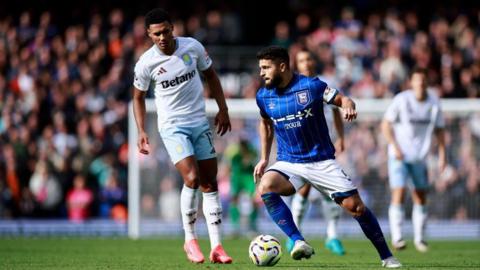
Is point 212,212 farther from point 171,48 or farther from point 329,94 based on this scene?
point 329,94

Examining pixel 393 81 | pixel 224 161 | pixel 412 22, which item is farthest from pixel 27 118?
Answer: pixel 412 22

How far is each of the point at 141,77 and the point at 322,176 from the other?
2240mm

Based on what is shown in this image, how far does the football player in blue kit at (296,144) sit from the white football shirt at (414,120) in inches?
175

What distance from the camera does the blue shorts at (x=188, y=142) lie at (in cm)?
1083

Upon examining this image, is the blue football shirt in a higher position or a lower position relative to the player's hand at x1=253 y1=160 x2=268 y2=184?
higher

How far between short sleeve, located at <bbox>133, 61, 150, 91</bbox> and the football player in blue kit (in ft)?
4.35

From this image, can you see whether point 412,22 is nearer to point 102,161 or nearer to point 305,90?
point 102,161

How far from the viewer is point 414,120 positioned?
48.2 ft

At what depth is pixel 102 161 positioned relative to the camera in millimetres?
20766

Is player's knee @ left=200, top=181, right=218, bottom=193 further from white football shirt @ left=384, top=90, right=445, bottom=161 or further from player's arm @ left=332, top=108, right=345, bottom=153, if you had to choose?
white football shirt @ left=384, top=90, right=445, bottom=161

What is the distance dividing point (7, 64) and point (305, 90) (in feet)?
48.2

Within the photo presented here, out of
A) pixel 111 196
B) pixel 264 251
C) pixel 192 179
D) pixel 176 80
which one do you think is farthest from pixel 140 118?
pixel 111 196

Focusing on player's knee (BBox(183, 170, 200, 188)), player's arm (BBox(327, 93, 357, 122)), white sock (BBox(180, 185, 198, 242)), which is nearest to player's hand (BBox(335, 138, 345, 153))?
white sock (BBox(180, 185, 198, 242))

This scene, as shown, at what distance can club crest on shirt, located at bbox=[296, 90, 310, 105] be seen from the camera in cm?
1026
